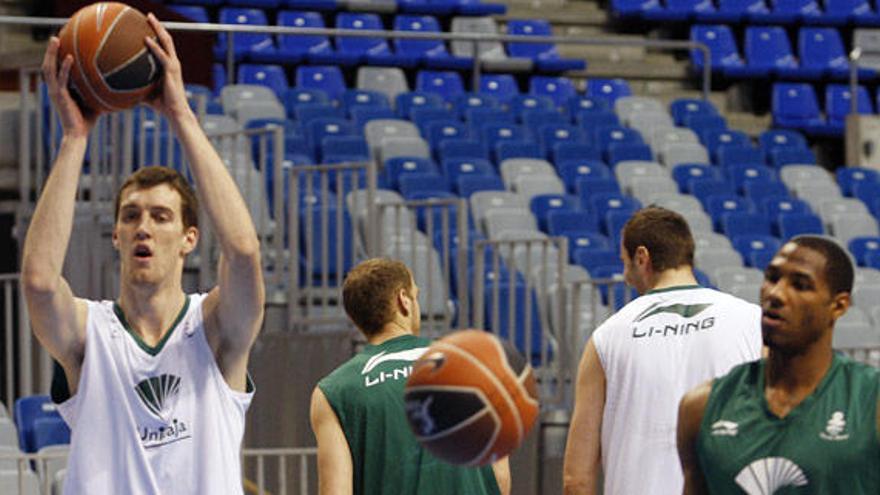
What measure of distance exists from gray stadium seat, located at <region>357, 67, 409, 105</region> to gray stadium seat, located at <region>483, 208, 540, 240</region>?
412cm

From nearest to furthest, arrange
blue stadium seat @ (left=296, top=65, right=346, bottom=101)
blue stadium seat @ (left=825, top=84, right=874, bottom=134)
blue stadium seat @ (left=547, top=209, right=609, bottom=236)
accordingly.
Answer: blue stadium seat @ (left=547, top=209, right=609, bottom=236)
blue stadium seat @ (left=296, top=65, right=346, bottom=101)
blue stadium seat @ (left=825, top=84, right=874, bottom=134)

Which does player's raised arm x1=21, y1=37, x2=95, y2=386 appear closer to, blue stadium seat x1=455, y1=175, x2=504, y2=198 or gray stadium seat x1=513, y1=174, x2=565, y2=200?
blue stadium seat x1=455, y1=175, x2=504, y2=198

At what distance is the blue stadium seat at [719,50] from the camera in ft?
64.4

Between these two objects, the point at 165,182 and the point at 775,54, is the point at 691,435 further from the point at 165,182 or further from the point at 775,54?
the point at 775,54

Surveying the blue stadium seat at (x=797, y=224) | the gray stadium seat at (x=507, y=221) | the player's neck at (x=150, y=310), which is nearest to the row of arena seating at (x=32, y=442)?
the player's neck at (x=150, y=310)

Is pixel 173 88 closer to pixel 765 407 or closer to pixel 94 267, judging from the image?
pixel 765 407

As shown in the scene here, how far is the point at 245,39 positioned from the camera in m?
18.1

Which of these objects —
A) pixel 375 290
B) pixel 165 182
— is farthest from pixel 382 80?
pixel 165 182

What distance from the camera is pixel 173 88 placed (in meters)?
4.47

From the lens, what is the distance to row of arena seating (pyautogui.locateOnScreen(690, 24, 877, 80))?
64.8ft

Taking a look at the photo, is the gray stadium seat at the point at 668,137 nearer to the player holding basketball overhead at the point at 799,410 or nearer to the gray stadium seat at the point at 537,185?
the gray stadium seat at the point at 537,185

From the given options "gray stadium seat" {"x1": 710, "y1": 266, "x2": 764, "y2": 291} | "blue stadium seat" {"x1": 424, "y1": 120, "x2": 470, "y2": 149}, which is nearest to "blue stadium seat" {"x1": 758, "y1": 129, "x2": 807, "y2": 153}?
"blue stadium seat" {"x1": 424, "y1": 120, "x2": 470, "y2": 149}

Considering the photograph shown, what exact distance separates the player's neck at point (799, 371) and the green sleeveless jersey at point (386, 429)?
1.54m

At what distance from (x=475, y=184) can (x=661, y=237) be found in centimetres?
793
